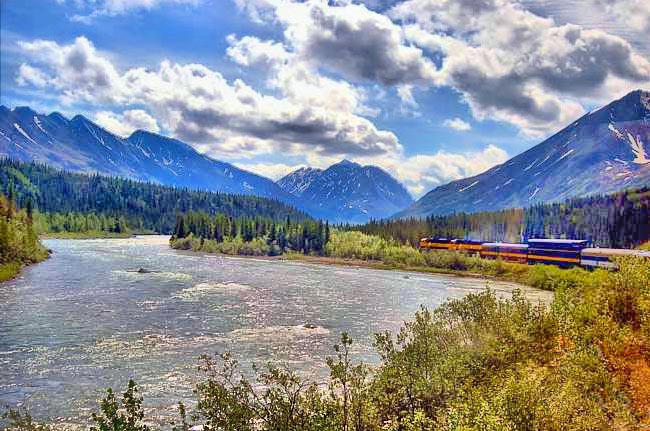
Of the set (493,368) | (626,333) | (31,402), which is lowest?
(31,402)

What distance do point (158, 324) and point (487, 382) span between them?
53918 mm

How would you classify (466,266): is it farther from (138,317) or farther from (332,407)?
(332,407)

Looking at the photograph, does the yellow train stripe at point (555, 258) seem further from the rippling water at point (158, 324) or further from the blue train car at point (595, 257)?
the rippling water at point (158, 324)

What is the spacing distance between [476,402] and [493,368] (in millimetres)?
11995

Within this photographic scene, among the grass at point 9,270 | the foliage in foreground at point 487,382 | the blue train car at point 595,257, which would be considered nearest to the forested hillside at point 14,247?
the grass at point 9,270

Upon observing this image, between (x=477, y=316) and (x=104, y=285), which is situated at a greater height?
(x=477, y=316)

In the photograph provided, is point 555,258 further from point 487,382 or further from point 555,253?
point 487,382

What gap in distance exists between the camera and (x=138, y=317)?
76188mm

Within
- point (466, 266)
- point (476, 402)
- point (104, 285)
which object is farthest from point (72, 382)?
point (466, 266)

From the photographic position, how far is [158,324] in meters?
72.1

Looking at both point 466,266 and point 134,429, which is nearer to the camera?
point 134,429

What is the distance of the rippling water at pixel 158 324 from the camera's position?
151ft

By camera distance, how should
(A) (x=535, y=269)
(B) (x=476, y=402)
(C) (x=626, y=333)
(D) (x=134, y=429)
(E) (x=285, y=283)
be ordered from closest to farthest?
(D) (x=134, y=429) < (B) (x=476, y=402) < (C) (x=626, y=333) < (E) (x=285, y=283) < (A) (x=535, y=269)

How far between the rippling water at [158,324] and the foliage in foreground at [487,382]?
12.4 m
